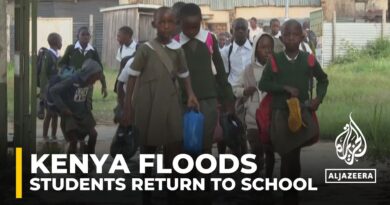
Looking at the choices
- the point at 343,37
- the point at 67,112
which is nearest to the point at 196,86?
the point at 67,112

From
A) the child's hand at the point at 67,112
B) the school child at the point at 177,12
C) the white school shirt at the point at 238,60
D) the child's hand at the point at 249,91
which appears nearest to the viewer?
the school child at the point at 177,12

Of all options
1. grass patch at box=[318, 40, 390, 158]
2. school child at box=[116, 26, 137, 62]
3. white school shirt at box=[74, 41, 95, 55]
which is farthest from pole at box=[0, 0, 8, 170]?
grass patch at box=[318, 40, 390, 158]

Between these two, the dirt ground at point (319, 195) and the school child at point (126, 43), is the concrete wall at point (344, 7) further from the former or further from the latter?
the dirt ground at point (319, 195)

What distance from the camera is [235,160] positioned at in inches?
289

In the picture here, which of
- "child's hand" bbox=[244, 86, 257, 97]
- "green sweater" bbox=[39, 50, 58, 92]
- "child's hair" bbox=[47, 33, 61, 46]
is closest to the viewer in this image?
"child's hand" bbox=[244, 86, 257, 97]

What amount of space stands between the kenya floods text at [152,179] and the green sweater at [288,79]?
1.74 ft

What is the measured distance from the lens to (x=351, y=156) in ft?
24.1

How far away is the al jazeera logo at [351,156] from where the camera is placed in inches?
276

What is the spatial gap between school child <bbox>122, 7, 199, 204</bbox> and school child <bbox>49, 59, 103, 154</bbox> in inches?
60.4

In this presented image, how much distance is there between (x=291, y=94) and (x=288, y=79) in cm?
12

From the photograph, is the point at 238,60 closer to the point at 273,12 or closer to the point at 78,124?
the point at 273,12

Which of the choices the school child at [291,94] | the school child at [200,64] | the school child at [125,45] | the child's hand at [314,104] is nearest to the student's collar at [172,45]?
the school child at [200,64]

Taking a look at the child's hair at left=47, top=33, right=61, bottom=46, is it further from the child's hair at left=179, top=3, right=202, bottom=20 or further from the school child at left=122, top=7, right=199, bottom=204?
the school child at left=122, top=7, right=199, bottom=204

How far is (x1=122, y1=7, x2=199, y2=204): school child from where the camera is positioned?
21.9 feet
